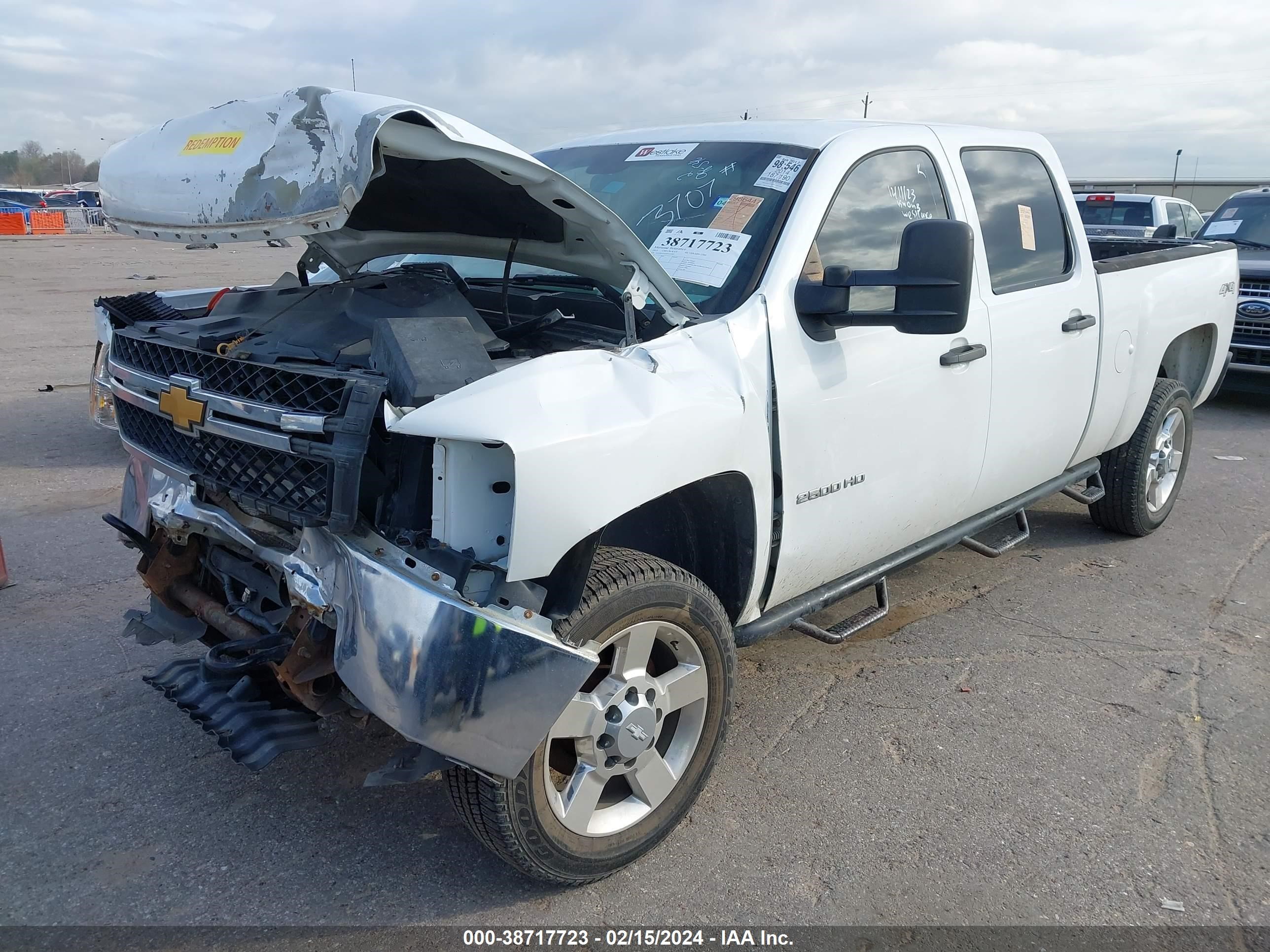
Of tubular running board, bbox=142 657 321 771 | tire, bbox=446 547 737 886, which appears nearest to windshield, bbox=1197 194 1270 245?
tire, bbox=446 547 737 886

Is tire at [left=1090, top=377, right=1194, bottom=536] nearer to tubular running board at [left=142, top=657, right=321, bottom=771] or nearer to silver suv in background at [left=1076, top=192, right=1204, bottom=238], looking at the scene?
tubular running board at [left=142, top=657, right=321, bottom=771]

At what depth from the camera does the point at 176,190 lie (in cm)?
274

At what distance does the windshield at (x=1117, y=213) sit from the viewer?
590 inches

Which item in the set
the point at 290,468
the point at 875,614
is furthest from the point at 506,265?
the point at 875,614

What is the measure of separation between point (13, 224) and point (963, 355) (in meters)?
45.3

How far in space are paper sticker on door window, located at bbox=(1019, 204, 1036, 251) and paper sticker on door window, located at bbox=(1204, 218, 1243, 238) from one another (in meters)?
7.43

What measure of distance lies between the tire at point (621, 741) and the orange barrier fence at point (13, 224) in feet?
148

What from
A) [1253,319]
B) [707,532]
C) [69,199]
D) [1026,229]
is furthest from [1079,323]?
[69,199]

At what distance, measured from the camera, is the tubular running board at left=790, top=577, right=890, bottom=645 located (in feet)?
11.0

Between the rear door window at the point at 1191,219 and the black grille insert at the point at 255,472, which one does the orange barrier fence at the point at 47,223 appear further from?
the black grille insert at the point at 255,472

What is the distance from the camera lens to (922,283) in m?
2.81

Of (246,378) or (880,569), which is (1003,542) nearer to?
(880,569)

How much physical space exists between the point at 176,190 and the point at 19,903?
6.33 ft

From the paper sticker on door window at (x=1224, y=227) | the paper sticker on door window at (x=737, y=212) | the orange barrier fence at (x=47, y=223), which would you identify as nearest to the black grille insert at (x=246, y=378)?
the paper sticker on door window at (x=737, y=212)
